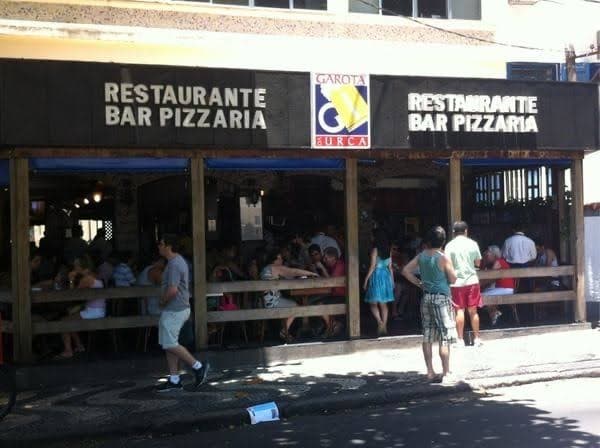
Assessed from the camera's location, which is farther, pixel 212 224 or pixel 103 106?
pixel 212 224

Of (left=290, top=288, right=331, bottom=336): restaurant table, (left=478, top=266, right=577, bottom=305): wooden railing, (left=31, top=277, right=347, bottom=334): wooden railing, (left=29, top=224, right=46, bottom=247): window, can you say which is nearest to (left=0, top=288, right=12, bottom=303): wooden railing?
(left=31, top=277, right=347, bottom=334): wooden railing

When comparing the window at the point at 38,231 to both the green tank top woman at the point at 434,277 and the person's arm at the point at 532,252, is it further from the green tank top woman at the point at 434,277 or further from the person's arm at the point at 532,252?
the person's arm at the point at 532,252

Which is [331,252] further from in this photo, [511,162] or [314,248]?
[511,162]

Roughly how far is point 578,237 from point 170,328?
22.0 ft

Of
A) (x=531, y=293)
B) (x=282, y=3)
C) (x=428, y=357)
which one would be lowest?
(x=428, y=357)

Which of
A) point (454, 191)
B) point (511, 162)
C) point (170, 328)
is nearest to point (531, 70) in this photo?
point (511, 162)

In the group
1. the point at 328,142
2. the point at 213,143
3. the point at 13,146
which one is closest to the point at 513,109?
the point at 328,142

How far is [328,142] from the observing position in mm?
9250

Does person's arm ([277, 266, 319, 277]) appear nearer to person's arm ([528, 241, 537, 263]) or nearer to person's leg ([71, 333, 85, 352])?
person's leg ([71, 333, 85, 352])

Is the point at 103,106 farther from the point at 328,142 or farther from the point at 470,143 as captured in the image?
the point at 470,143

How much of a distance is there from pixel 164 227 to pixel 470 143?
251 inches

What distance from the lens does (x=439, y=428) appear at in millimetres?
6234

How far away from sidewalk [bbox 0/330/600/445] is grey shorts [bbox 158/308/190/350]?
1.99ft

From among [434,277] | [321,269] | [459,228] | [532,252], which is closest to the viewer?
[434,277]
